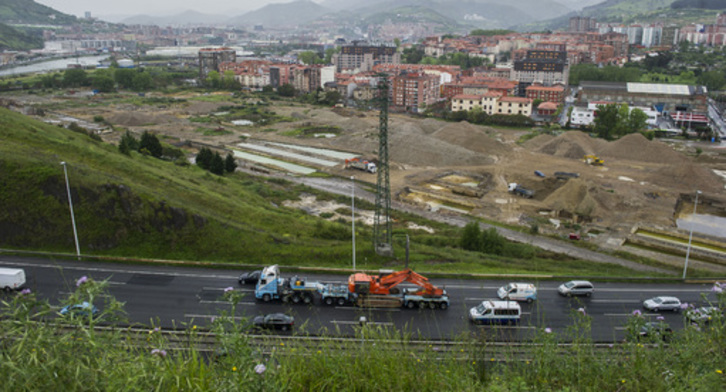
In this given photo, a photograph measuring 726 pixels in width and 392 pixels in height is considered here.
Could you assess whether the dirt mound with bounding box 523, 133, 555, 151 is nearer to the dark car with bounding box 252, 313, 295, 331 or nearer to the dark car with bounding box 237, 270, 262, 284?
the dark car with bounding box 237, 270, 262, 284

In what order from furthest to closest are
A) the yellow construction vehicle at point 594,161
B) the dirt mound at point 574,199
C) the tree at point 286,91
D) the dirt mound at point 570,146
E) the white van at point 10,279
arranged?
the tree at point 286,91 < the dirt mound at point 570,146 < the yellow construction vehicle at point 594,161 < the dirt mound at point 574,199 < the white van at point 10,279

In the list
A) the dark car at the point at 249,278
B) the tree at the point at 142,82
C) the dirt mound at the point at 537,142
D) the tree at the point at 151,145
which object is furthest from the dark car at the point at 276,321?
the tree at the point at 142,82

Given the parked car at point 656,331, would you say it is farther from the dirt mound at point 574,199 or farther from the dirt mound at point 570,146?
the dirt mound at point 570,146

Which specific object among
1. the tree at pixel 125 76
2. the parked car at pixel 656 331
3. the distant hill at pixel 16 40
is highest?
the distant hill at pixel 16 40

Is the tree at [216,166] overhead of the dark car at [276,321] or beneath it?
overhead

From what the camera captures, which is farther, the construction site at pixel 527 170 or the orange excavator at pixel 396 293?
the construction site at pixel 527 170

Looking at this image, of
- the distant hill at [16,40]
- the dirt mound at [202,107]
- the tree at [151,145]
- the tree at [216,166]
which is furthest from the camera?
the distant hill at [16,40]
